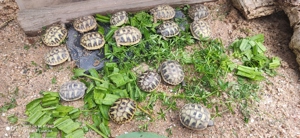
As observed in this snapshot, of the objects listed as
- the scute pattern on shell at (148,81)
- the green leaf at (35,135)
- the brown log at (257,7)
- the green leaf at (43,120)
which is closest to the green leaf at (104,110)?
the scute pattern on shell at (148,81)

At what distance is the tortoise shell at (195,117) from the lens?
3.31 metres

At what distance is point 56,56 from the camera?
12.8 feet

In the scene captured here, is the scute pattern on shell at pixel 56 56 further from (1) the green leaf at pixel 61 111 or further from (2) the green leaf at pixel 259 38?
(2) the green leaf at pixel 259 38

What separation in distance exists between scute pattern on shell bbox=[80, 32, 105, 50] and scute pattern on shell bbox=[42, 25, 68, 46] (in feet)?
1.01

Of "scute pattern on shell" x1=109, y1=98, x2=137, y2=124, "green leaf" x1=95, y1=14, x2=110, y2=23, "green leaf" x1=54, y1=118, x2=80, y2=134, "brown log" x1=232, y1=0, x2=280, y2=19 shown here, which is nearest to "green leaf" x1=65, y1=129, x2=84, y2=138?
"green leaf" x1=54, y1=118, x2=80, y2=134

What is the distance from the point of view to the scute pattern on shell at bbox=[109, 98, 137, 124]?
3336 mm

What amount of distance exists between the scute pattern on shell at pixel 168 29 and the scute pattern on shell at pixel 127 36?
32 centimetres

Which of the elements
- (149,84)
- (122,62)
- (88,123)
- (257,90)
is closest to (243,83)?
(257,90)

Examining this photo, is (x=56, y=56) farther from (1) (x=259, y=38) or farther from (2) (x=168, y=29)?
(1) (x=259, y=38)

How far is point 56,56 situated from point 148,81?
130cm

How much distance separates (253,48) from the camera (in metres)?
3.99

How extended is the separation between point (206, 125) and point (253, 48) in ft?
4.51

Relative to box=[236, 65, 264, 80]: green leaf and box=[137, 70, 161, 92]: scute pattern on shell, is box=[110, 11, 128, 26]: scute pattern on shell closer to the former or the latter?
box=[137, 70, 161, 92]: scute pattern on shell

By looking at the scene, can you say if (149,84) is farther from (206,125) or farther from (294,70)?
(294,70)
